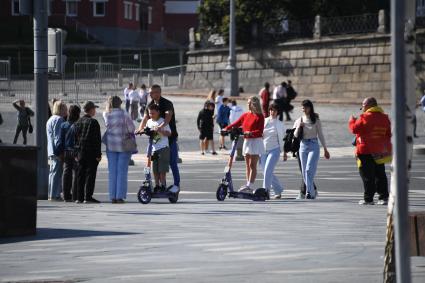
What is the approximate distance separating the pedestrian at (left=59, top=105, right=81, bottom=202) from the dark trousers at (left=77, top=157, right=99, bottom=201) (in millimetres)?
173

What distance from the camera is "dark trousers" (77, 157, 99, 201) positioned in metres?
20.2

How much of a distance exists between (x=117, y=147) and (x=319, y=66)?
46.6 meters

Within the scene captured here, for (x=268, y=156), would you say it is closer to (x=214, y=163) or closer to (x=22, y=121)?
(x=214, y=163)

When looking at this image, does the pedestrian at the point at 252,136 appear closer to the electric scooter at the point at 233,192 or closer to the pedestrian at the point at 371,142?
the electric scooter at the point at 233,192

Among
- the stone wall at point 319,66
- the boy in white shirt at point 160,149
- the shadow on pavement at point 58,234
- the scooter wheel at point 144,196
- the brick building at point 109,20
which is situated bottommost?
the scooter wheel at point 144,196

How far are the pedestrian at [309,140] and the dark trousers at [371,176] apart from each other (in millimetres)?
1511

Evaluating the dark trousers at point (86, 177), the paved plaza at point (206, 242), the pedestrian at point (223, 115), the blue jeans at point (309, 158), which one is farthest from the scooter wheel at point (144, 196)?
the pedestrian at point (223, 115)

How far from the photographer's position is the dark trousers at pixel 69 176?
20.8 meters

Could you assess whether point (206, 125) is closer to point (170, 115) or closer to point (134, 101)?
point (134, 101)

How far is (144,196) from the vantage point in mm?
20250

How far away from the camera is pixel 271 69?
6875 cm

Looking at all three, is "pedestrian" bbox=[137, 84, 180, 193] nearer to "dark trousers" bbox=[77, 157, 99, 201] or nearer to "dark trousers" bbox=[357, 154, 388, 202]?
"dark trousers" bbox=[77, 157, 99, 201]

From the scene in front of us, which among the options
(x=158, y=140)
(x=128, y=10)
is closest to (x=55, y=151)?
(x=158, y=140)

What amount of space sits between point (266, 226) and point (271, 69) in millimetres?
53463
